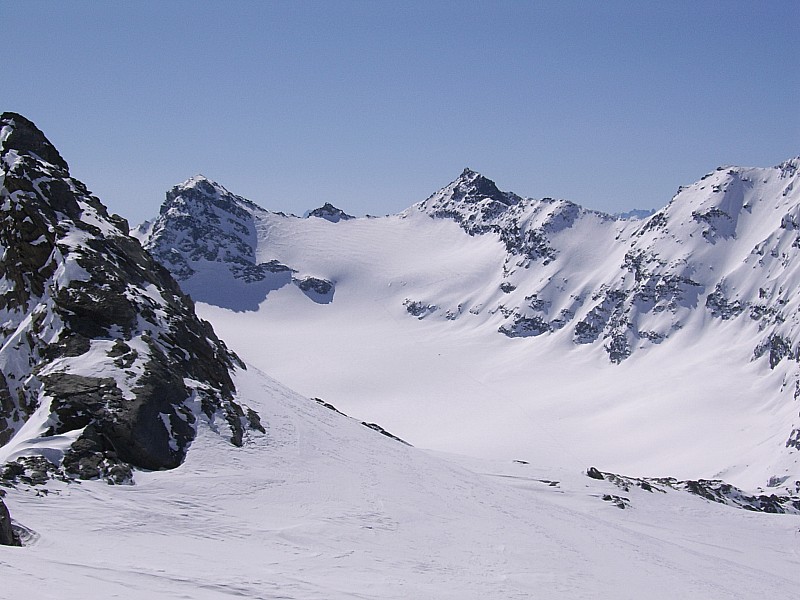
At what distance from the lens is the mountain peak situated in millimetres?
56781

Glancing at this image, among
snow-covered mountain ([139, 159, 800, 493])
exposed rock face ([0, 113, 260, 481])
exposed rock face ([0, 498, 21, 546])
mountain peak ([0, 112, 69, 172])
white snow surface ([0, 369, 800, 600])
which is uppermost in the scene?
snow-covered mountain ([139, 159, 800, 493])

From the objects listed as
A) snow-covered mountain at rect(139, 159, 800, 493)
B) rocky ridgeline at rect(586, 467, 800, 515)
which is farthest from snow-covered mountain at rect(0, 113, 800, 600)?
snow-covered mountain at rect(139, 159, 800, 493)

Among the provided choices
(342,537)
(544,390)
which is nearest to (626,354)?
(544,390)

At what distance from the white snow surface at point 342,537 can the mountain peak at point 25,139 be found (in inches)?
1106

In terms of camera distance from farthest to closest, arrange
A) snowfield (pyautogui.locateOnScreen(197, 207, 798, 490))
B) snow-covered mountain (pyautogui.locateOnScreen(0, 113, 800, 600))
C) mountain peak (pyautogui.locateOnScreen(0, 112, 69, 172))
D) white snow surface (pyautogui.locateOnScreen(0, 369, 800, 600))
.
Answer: snowfield (pyautogui.locateOnScreen(197, 207, 798, 490))
mountain peak (pyautogui.locateOnScreen(0, 112, 69, 172))
snow-covered mountain (pyautogui.locateOnScreen(0, 113, 800, 600))
white snow surface (pyautogui.locateOnScreen(0, 369, 800, 600))

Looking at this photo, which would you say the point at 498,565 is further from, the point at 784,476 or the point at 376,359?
the point at 376,359

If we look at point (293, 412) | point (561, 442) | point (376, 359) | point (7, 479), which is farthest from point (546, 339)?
point (7, 479)

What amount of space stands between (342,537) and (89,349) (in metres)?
18.4

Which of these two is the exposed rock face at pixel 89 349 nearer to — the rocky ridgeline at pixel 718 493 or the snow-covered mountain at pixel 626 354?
the rocky ridgeline at pixel 718 493

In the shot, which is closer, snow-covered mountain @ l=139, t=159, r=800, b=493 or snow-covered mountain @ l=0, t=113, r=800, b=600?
snow-covered mountain @ l=0, t=113, r=800, b=600

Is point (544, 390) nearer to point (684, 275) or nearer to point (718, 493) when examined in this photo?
point (684, 275)

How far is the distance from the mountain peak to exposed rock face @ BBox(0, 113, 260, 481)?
4626mm

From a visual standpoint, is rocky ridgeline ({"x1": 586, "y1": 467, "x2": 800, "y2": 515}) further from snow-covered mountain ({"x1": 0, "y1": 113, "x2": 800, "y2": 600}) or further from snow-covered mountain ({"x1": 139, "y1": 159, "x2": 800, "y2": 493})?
snow-covered mountain ({"x1": 139, "y1": 159, "x2": 800, "y2": 493})

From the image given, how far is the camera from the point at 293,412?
49625 mm
